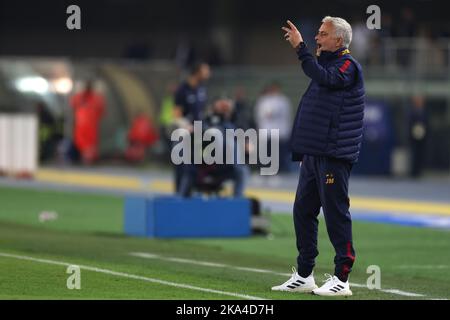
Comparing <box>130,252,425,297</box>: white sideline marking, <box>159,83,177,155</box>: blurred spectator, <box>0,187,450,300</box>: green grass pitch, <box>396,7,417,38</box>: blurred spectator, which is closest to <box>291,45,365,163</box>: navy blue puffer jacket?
<box>0,187,450,300</box>: green grass pitch

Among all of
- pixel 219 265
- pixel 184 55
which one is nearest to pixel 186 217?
pixel 219 265

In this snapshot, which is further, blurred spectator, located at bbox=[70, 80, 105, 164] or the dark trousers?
blurred spectator, located at bbox=[70, 80, 105, 164]

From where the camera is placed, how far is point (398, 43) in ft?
108

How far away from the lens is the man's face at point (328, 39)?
10.8 m

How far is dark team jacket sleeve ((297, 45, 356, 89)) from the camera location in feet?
34.6

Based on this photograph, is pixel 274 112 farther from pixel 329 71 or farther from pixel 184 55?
pixel 329 71

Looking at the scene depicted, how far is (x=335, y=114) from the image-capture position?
35.1 feet

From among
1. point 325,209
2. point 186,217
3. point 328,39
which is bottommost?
point 186,217

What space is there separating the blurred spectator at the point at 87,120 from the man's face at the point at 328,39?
23669 millimetres

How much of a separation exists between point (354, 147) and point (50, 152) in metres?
25.9

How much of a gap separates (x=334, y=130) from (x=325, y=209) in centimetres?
64

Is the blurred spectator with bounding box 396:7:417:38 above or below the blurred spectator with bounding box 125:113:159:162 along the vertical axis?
above

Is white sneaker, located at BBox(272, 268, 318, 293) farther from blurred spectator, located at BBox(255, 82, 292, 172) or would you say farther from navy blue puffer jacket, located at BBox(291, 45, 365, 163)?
blurred spectator, located at BBox(255, 82, 292, 172)

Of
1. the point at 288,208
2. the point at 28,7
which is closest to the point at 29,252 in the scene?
the point at 288,208
